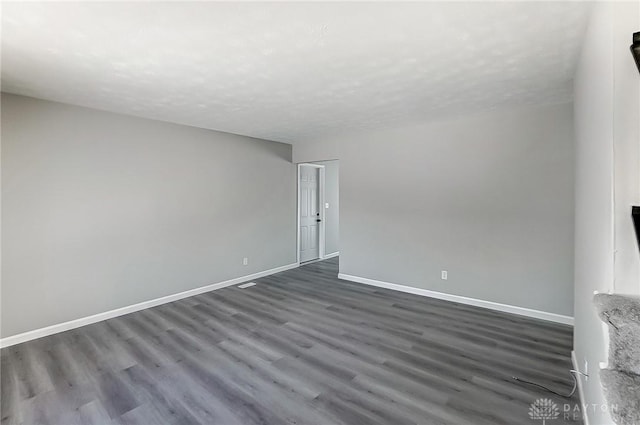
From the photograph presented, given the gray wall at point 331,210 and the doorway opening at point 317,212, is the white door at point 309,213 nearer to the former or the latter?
the doorway opening at point 317,212

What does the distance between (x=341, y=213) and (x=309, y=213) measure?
161cm

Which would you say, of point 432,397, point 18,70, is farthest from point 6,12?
point 432,397

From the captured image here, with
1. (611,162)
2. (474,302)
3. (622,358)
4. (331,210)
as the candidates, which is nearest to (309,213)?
(331,210)

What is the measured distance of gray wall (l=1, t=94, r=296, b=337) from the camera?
3.03 metres

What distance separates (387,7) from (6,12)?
218 cm

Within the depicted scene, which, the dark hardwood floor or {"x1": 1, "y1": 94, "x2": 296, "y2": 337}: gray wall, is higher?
{"x1": 1, "y1": 94, "x2": 296, "y2": 337}: gray wall

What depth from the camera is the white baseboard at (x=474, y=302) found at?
3.42 metres

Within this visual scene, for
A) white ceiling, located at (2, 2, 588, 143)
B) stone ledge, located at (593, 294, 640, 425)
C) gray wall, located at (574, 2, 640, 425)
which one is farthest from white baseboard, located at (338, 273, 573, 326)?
stone ledge, located at (593, 294, 640, 425)

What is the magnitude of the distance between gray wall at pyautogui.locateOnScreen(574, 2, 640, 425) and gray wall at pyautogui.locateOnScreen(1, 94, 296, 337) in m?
4.53

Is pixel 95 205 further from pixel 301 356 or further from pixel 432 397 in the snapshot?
pixel 432 397

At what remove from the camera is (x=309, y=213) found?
22.2 ft

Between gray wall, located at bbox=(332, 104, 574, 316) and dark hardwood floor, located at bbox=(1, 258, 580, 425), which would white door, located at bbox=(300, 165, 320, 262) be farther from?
dark hardwood floor, located at bbox=(1, 258, 580, 425)

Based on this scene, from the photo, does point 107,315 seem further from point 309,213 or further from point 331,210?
point 331,210

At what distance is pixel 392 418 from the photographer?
1.95m
